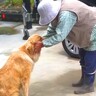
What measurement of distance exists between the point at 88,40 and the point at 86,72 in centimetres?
49

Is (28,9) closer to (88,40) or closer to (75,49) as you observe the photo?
(75,49)

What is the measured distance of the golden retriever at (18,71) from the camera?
349 cm

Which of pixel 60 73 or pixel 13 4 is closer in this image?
pixel 60 73

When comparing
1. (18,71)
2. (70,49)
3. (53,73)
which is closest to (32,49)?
(18,71)

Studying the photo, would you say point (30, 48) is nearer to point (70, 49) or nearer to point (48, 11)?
point (48, 11)

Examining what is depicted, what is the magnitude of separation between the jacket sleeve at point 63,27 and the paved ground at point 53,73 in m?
0.88

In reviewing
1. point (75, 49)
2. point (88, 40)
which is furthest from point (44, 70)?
point (88, 40)

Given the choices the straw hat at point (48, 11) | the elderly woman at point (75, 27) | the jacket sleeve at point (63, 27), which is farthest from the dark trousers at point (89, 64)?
the straw hat at point (48, 11)

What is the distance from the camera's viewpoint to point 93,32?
13.0 ft

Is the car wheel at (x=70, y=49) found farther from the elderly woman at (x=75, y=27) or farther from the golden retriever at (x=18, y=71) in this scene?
the golden retriever at (x=18, y=71)

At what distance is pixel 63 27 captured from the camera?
12.3 ft

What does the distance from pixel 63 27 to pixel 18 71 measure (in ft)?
2.59

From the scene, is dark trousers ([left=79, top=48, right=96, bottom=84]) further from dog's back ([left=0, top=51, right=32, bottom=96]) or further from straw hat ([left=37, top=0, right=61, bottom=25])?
dog's back ([left=0, top=51, right=32, bottom=96])

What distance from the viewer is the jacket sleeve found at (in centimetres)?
375
